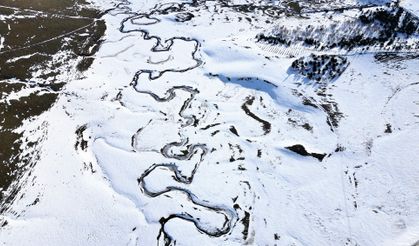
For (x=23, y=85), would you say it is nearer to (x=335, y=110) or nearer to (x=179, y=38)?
(x=179, y=38)

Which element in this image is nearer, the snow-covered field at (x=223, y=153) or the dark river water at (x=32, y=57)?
the snow-covered field at (x=223, y=153)

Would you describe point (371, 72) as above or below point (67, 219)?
above

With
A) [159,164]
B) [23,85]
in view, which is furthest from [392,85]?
[23,85]

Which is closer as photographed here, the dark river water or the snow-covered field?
the snow-covered field

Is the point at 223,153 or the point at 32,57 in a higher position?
the point at 32,57
